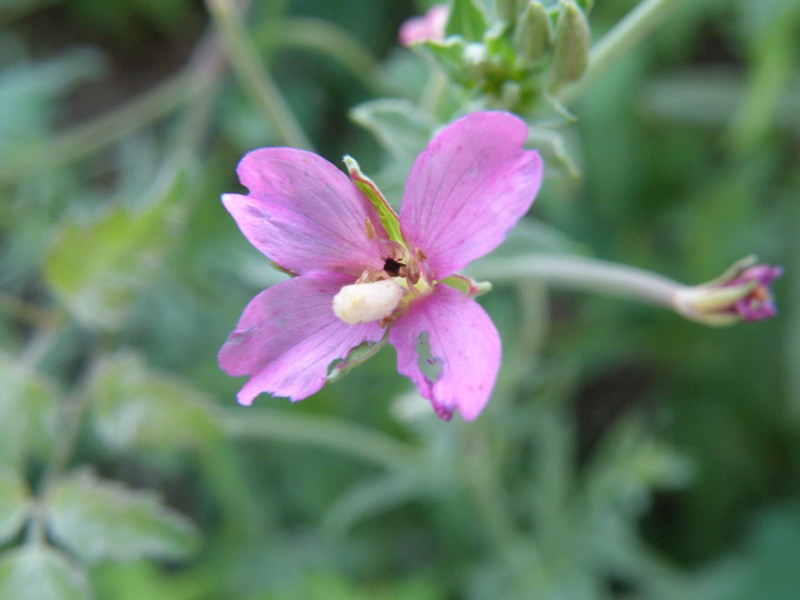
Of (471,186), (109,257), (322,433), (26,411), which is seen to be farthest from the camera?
(322,433)

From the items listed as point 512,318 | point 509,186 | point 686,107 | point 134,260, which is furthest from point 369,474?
point 509,186

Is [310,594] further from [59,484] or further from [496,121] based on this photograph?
[496,121]

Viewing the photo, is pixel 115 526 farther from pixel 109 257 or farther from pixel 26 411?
pixel 109 257

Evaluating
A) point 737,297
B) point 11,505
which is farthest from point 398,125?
point 11,505

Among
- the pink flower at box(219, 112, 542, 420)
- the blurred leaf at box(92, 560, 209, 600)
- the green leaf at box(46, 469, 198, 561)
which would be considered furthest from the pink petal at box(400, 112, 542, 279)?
the blurred leaf at box(92, 560, 209, 600)

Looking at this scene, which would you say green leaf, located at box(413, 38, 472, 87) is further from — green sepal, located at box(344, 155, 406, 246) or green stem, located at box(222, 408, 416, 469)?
green stem, located at box(222, 408, 416, 469)
